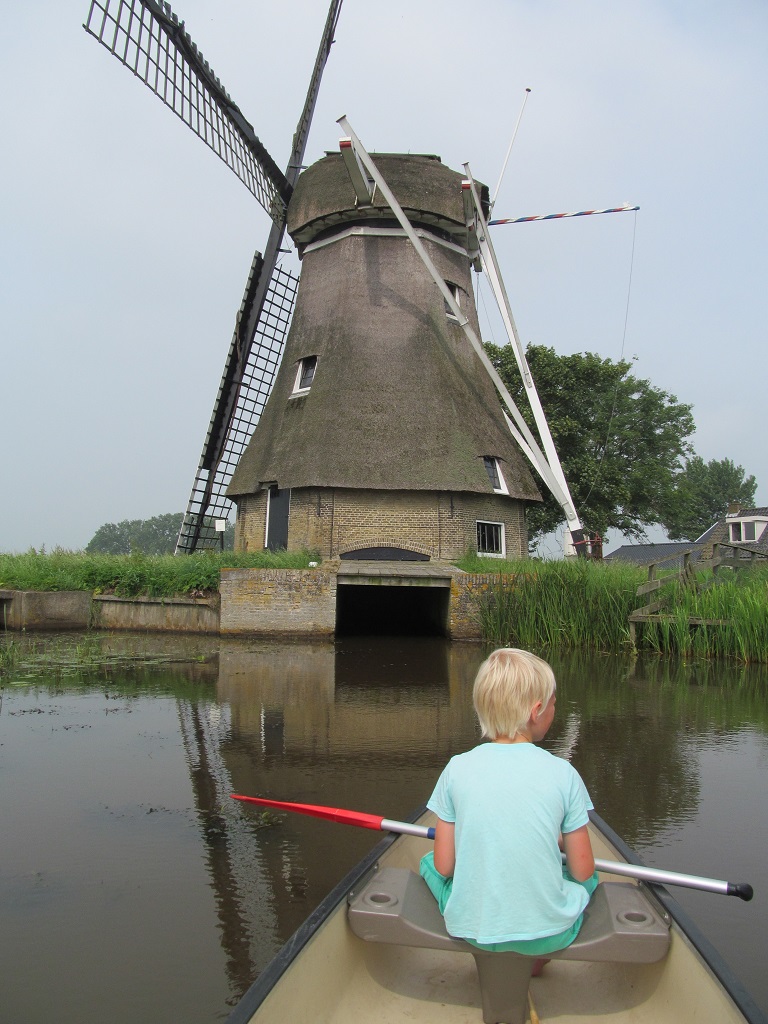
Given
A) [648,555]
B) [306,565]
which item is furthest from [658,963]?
[648,555]

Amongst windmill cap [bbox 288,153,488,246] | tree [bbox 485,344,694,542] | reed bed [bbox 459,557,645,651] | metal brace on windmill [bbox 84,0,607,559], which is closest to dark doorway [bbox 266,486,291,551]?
metal brace on windmill [bbox 84,0,607,559]

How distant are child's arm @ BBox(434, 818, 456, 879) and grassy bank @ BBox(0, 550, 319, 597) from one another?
12.1m

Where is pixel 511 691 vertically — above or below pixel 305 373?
below

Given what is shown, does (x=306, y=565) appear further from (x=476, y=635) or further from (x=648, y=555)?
(x=648, y=555)

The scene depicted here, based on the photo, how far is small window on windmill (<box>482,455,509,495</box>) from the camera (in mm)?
17094

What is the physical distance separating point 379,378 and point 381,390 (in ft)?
1.02

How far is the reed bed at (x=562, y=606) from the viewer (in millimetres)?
12398

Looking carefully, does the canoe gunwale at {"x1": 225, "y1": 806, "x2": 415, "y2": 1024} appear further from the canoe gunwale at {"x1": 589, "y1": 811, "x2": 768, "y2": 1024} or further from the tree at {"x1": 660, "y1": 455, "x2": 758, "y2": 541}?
the tree at {"x1": 660, "y1": 455, "x2": 758, "y2": 541}

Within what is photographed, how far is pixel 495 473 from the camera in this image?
56.9 feet

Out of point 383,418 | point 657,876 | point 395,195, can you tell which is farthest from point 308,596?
point 657,876

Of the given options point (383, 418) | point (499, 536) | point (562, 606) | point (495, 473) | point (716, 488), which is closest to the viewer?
point (562, 606)

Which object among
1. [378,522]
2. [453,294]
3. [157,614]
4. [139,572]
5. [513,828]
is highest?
[453,294]

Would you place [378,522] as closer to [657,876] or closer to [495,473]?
[495,473]

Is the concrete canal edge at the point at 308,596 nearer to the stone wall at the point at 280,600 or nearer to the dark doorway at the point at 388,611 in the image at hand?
the stone wall at the point at 280,600
